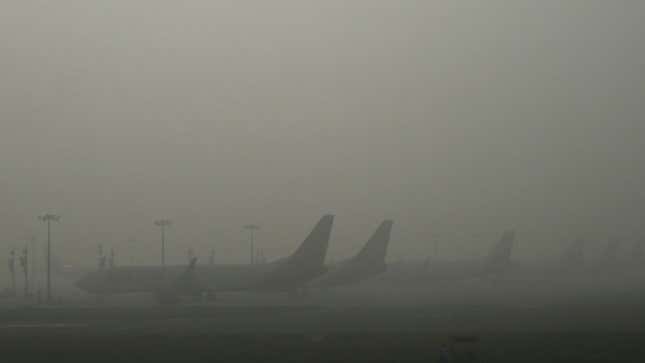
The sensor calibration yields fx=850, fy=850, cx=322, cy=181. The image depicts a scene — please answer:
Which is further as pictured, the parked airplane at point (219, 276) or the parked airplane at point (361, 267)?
the parked airplane at point (361, 267)

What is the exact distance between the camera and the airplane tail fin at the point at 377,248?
84438mm

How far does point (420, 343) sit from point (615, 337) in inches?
366

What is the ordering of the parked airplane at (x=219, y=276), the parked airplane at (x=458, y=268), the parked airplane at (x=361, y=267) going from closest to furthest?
the parked airplane at (x=219, y=276)
the parked airplane at (x=361, y=267)
the parked airplane at (x=458, y=268)

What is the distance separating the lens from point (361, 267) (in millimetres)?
83250

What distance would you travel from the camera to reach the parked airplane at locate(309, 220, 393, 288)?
83438 millimetres

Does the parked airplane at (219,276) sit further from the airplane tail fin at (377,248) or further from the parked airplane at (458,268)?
the parked airplane at (458,268)

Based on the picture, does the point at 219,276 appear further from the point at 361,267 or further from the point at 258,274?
the point at 361,267

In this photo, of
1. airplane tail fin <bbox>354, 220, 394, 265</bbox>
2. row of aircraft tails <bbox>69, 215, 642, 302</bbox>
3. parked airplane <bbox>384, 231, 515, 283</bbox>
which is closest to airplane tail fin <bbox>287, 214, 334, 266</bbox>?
row of aircraft tails <bbox>69, 215, 642, 302</bbox>

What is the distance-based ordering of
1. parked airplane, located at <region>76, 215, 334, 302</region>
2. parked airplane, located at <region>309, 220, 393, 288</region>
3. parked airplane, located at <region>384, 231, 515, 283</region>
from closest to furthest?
→ parked airplane, located at <region>76, 215, 334, 302</region>, parked airplane, located at <region>309, 220, 393, 288</region>, parked airplane, located at <region>384, 231, 515, 283</region>

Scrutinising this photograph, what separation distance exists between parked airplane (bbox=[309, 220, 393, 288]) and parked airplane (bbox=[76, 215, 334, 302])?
4.62 meters

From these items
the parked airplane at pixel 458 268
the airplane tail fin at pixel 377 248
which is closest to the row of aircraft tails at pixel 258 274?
the airplane tail fin at pixel 377 248

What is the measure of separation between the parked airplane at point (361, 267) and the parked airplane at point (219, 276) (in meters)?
4.62

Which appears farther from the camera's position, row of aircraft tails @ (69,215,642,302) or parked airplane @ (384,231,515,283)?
parked airplane @ (384,231,515,283)

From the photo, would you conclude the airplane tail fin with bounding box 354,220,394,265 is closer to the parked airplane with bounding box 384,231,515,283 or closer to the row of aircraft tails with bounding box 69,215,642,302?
the row of aircraft tails with bounding box 69,215,642,302
